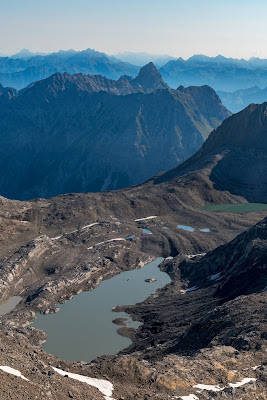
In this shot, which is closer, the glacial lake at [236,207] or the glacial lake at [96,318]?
the glacial lake at [96,318]

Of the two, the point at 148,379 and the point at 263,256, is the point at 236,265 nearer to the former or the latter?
the point at 263,256

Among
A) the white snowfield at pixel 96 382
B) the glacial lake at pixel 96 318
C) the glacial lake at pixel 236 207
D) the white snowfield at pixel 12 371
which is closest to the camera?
the white snowfield at pixel 12 371

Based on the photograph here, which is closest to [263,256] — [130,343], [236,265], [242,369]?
[236,265]

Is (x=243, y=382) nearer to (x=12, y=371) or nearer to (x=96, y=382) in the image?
(x=96, y=382)

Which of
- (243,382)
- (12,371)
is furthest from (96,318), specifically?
(12,371)

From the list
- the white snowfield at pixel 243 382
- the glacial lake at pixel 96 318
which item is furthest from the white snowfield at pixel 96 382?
the glacial lake at pixel 96 318

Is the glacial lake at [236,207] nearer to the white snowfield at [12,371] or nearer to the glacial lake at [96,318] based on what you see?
→ the glacial lake at [96,318]

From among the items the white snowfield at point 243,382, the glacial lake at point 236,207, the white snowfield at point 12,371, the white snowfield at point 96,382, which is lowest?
the glacial lake at point 236,207
